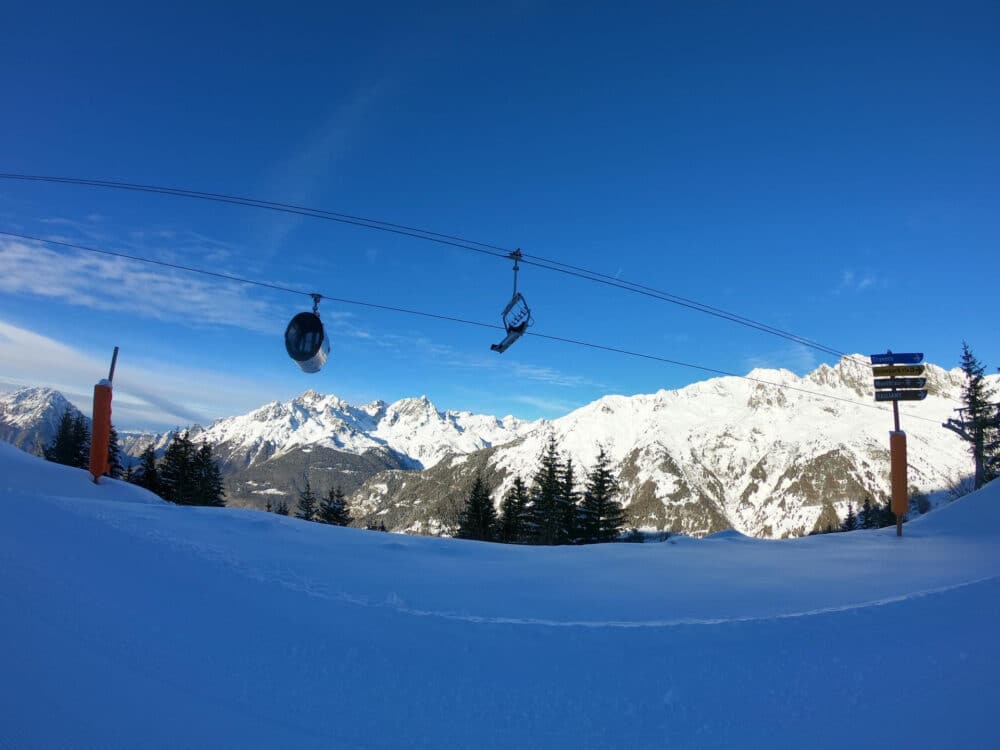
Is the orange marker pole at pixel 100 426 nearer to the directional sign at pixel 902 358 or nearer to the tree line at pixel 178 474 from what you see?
the directional sign at pixel 902 358

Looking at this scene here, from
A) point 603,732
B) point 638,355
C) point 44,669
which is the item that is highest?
point 638,355

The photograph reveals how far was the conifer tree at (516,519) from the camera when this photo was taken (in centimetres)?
4525

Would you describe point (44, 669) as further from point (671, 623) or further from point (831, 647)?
point (831, 647)

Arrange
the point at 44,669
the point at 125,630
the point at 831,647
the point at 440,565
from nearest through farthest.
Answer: the point at 44,669
the point at 125,630
the point at 831,647
the point at 440,565

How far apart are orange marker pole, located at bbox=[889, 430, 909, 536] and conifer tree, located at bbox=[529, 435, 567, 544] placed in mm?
28913

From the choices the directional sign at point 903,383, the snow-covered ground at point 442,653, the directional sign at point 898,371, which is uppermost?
the directional sign at point 898,371

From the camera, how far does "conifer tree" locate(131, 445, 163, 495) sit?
44.8 m

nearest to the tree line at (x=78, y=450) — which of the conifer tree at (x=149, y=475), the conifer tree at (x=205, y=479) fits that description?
the conifer tree at (x=149, y=475)

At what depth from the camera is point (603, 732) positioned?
3.92 m

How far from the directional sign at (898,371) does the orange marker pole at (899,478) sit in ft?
5.95

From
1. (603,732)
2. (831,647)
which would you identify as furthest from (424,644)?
(831,647)

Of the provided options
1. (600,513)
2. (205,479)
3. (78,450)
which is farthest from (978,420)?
(78,450)

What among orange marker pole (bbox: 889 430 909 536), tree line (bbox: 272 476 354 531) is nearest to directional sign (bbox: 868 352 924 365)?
orange marker pole (bbox: 889 430 909 536)

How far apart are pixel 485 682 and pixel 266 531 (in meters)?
5.57
